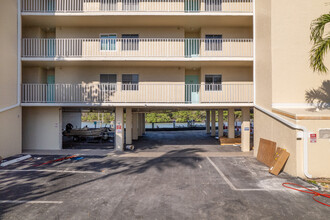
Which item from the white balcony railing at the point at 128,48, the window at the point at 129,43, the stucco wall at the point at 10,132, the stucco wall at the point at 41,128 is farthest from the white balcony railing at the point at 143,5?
the stucco wall at the point at 10,132

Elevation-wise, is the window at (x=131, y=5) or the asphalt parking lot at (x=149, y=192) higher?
the window at (x=131, y=5)

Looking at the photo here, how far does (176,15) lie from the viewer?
12711 mm

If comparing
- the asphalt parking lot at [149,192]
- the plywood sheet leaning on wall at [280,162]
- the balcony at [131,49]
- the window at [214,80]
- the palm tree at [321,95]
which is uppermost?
the balcony at [131,49]

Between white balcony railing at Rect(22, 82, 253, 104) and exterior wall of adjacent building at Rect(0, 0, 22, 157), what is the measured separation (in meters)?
1.02

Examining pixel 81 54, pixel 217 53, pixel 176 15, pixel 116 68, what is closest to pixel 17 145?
pixel 81 54

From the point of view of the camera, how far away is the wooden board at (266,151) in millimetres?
10210

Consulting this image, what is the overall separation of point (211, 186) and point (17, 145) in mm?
12720

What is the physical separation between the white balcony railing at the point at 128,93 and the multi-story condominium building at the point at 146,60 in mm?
72

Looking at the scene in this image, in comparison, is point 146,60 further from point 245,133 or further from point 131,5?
point 245,133

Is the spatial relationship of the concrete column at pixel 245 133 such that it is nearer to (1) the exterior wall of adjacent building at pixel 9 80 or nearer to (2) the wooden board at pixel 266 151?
(2) the wooden board at pixel 266 151

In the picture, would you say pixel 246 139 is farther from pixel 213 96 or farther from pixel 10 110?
pixel 10 110

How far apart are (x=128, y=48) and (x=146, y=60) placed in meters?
2.14

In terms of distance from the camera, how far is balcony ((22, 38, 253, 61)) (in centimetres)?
1283

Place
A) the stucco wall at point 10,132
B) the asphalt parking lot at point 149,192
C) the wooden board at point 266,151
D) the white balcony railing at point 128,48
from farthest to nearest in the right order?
the white balcony railing at point 128,48, the stucco wall at point 10,132, the wooden board at point 266,151, the asphalt parking lot at point 149,192
